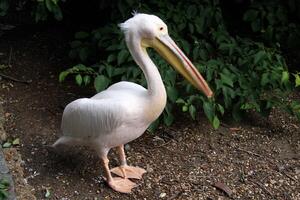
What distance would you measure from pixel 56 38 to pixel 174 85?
161 cm

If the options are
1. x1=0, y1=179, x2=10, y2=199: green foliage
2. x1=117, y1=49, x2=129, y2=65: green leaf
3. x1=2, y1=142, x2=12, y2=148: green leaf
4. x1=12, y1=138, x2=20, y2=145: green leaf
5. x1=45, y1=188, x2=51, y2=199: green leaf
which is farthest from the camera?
x1=117, y1=49, x2=129, y2=65: green leaf

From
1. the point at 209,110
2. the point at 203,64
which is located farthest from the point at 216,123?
the point at 203,64

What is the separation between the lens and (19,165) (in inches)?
128

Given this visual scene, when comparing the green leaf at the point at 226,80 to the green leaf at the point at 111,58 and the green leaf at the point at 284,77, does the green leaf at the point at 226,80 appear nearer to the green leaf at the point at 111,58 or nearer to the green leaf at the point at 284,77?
the green leaf at the point at 284,77

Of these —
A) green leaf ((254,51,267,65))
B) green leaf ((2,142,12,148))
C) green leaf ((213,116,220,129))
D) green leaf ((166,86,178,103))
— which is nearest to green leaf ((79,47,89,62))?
green leaf ((166,86,178,103))

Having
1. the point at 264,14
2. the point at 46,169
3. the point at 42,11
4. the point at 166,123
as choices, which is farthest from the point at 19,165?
the point at 264,14

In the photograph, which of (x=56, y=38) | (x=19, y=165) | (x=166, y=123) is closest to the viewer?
(x=19, y=165)

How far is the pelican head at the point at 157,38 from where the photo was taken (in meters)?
2.90

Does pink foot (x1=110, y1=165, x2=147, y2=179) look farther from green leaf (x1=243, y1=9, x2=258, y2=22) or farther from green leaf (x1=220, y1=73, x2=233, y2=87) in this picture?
green leaf (x1=243, y1=9, x2=258, y2=22)

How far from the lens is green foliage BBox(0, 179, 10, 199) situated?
276 cm

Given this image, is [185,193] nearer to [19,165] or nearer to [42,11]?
[19,165]

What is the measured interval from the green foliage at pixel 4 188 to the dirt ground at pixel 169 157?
139 mm

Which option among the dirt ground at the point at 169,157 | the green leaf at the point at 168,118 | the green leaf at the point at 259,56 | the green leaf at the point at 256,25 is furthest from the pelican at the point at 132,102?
the green leaf at the point at 256,25

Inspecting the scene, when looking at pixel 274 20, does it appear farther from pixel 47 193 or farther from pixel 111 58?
pixel 47 193
